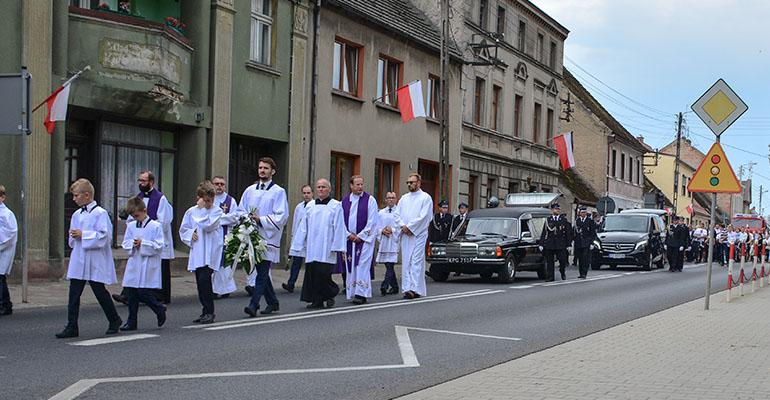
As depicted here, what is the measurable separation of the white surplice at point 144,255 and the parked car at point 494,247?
37.0 ft

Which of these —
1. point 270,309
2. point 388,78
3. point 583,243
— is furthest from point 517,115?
point 270,309

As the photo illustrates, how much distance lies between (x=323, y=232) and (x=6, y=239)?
4069mm

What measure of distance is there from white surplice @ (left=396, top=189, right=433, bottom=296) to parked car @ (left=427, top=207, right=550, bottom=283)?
489 cm

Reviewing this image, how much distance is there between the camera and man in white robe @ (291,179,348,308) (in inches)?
559

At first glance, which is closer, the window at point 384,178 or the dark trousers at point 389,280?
the dark trousers at point 389,280

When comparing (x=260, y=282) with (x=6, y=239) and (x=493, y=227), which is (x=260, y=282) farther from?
(x=493, y=227)

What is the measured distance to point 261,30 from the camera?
79.8 feet

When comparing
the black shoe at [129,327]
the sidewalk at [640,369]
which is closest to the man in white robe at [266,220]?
the black shoe at [129,327]

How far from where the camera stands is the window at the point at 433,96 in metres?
34.3

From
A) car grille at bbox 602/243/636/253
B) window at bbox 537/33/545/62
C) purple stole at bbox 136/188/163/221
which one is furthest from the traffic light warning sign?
window at bbox 537/33/545/62

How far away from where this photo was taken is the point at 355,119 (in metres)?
28.9

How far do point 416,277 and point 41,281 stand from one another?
6301mm

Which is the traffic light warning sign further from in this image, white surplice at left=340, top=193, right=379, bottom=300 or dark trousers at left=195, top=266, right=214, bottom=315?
dark trousers at left=195, top=266, right=214, bottom=315

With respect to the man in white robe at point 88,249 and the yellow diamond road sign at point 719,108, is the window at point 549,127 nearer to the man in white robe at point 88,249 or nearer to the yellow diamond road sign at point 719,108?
the yellow diamond road sign at point 719,108
